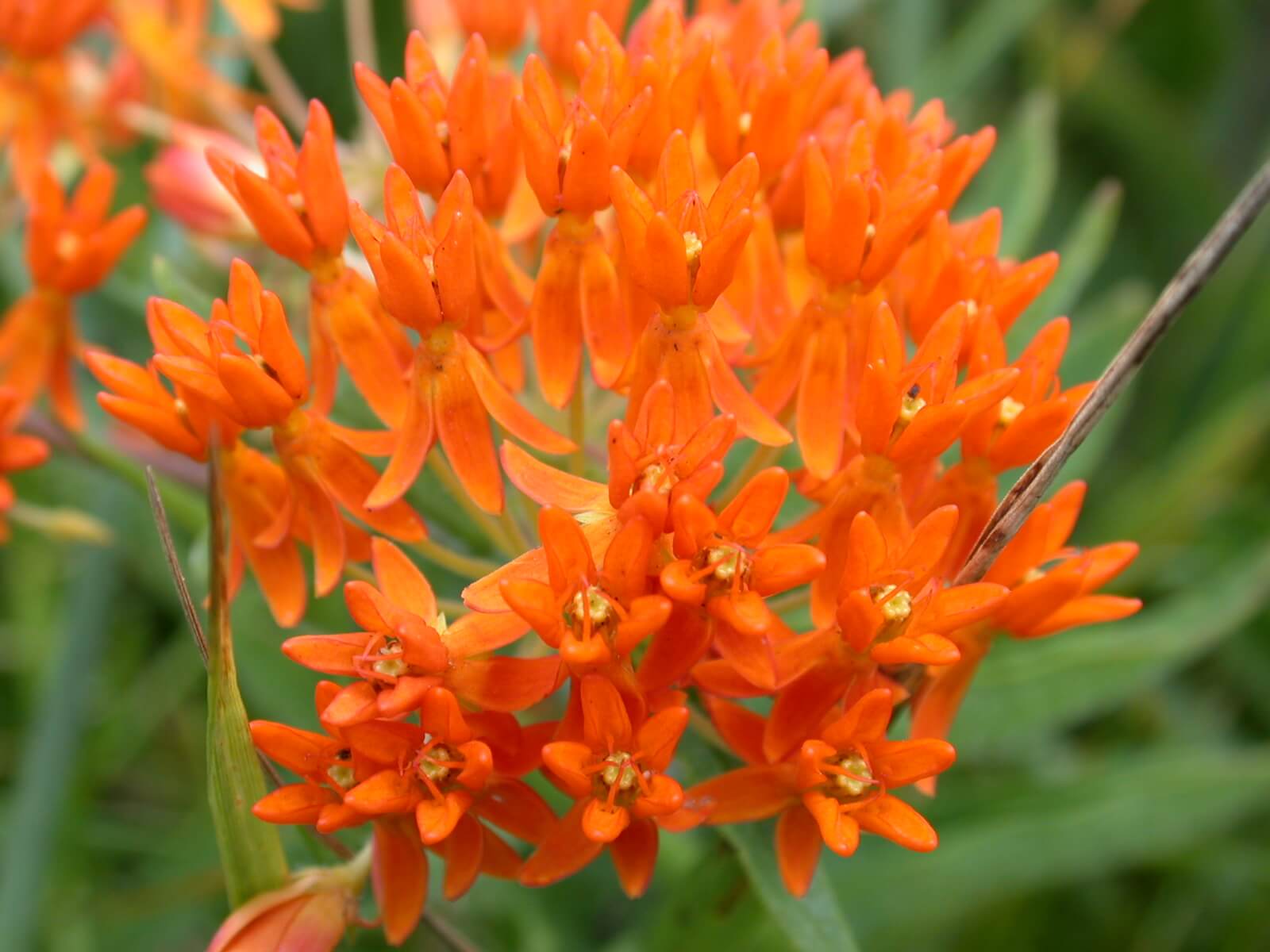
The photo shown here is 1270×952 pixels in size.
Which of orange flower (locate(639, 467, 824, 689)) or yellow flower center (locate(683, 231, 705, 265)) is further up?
yellow flower center (locate(683, 231, 705, 265))

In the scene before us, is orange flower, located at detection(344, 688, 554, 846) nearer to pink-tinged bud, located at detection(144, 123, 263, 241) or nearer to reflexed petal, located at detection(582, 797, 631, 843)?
reflexed petal, located at detection(582, 797, 631, 843)

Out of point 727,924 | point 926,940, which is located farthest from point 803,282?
point 926,940

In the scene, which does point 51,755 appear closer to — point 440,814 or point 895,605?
point 440,814

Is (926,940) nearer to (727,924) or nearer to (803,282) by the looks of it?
(727,924)

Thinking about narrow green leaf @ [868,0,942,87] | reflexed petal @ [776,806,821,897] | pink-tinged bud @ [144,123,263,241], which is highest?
narrow green leaf @ [868,0,942,87]

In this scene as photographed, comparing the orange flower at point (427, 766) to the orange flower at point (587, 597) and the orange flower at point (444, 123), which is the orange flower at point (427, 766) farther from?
the orange flower at point (444, 123)

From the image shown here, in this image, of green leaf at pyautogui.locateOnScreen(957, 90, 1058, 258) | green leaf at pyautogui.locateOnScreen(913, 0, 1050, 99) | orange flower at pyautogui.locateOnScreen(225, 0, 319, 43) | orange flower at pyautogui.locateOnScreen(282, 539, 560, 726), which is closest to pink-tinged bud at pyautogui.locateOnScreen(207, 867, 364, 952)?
orange flower at pyautogui.locateOnScreen(282, 539, 560, 726)

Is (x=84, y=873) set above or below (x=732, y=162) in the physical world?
below
